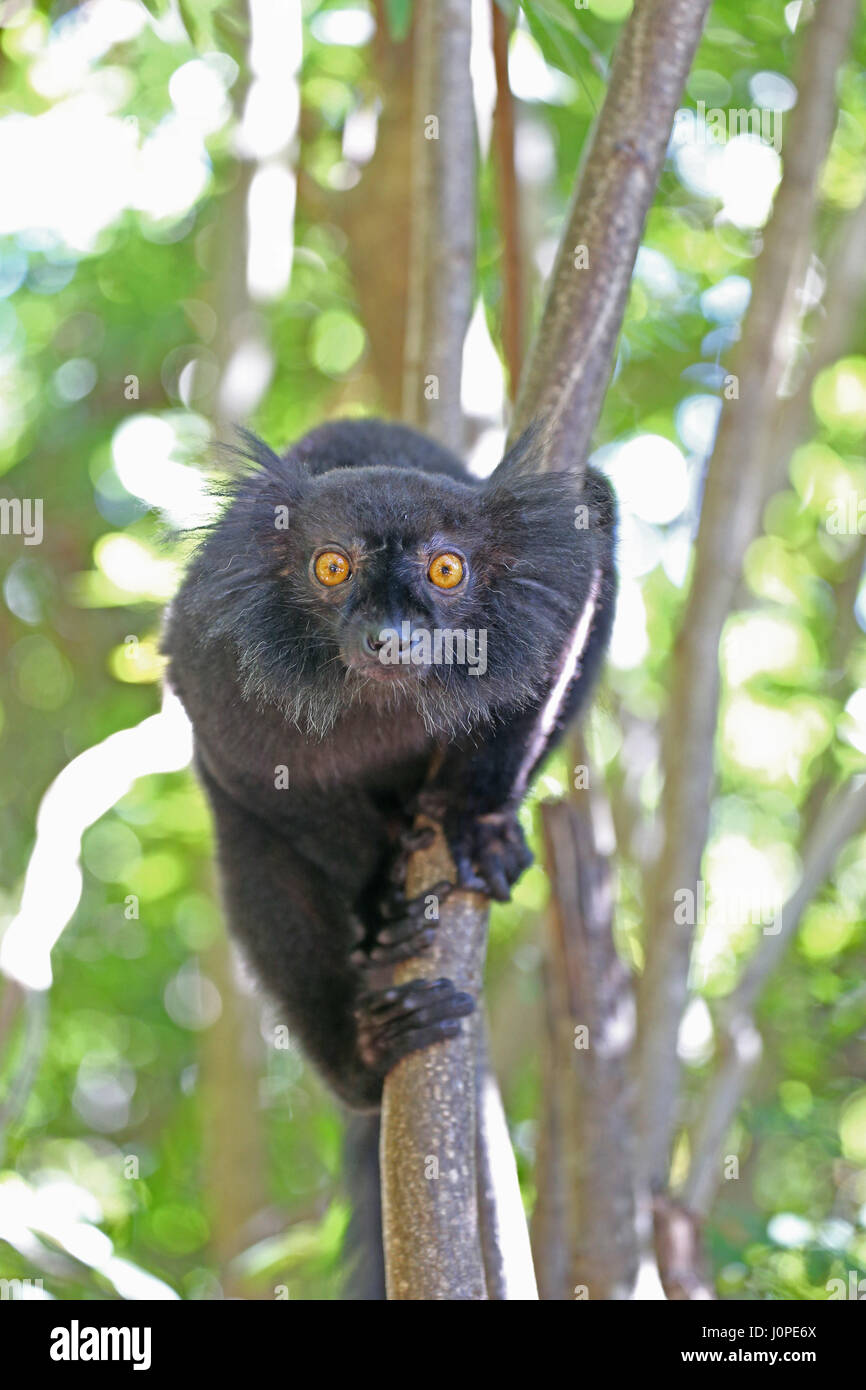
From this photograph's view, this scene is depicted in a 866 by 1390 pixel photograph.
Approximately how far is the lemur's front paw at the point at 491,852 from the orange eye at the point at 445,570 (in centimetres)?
66

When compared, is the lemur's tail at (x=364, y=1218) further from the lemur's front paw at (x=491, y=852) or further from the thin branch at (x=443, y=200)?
the thin branch at (x=443, y=200)

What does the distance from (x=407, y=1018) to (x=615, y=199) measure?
214 cm

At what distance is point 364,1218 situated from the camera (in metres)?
4.66

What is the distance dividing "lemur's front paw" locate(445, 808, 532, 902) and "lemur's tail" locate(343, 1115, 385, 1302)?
1.18 m

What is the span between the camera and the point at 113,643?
8.85 meters

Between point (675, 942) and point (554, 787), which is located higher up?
point (554, 787)

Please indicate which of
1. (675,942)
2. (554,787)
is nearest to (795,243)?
(554,787)

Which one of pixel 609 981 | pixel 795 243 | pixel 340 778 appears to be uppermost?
pixel 795 243

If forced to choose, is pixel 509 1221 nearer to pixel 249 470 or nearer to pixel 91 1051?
pixel 249 470

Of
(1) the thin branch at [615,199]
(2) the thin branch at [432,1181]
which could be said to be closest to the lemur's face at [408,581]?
(1) the thin branch at [615,199]

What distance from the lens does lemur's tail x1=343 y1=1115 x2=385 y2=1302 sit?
4.57 metres

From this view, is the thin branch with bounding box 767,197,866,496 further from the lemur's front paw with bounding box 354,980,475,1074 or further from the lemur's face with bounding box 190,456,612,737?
the lemur's front paw with bounding box 354,980,475,1074

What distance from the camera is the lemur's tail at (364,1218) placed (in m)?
4.57
